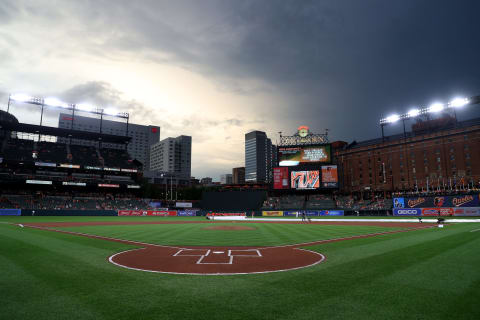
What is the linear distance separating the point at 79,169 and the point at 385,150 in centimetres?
10414

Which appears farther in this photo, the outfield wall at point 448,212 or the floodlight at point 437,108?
the floodlight at point 437,108

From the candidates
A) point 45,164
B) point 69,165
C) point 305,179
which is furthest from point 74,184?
point 305,179

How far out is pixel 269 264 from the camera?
11.7 m

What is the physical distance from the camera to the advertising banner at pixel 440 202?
47.8 meters

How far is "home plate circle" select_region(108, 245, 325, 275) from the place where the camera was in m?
10.7

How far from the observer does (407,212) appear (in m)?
52.9

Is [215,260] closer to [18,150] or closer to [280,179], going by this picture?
[280,179]

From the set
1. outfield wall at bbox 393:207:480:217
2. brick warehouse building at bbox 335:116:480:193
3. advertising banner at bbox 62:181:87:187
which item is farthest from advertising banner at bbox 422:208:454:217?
advertising banner at bbox 62:181:87:187

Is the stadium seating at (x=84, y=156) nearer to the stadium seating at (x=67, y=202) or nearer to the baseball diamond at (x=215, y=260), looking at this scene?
the stadium seating at (x=67, y=202)

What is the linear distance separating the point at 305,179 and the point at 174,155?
127523mm

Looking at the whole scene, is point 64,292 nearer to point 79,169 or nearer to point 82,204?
point 82,204

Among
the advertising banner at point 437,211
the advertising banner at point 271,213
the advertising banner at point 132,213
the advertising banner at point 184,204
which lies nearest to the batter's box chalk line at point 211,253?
the advertising banner at point 437,211

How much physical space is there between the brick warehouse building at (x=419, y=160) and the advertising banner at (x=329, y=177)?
3325 centimetres

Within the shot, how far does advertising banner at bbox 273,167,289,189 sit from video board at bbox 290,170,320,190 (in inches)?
58.9
